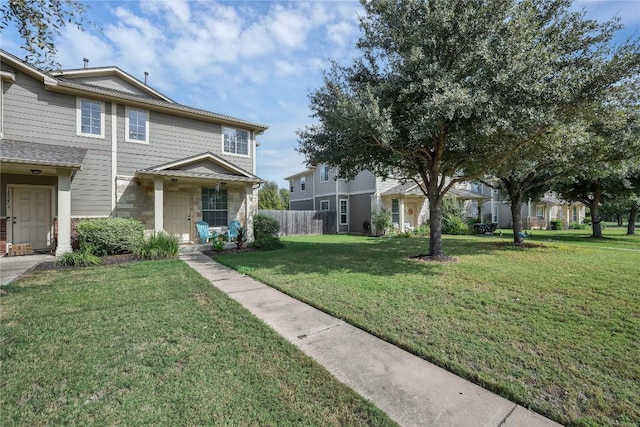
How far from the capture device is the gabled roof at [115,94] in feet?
30.4

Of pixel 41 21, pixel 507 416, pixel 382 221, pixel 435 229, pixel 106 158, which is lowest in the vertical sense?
pixel 507 416

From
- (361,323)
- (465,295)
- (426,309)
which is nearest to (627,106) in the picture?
(465,295)

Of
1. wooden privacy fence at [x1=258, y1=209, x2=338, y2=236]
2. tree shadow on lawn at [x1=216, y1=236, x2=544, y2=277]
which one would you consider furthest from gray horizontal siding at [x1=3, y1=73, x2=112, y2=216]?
wooden privacy fence at [x1=258, y1=209, x2=338, y2=236]

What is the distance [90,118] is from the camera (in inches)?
413

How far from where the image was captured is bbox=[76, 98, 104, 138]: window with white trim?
404 inches

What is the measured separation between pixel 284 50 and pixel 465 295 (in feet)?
30.4

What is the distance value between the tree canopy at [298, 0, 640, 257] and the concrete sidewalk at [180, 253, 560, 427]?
4864 millimetres

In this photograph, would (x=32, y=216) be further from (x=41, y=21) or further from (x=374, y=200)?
(x=374, y=200)

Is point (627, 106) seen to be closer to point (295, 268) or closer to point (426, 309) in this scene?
point (426, 309)

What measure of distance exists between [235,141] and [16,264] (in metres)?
8.51

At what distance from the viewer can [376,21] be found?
815cm

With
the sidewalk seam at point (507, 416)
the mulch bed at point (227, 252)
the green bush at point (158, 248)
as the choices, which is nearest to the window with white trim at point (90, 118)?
the green bush at point (158, 248)

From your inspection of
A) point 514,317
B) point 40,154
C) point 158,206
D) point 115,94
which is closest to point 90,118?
point 115,94

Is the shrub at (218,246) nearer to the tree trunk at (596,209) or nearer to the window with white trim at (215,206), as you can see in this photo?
the window with white trim at (215,206)
